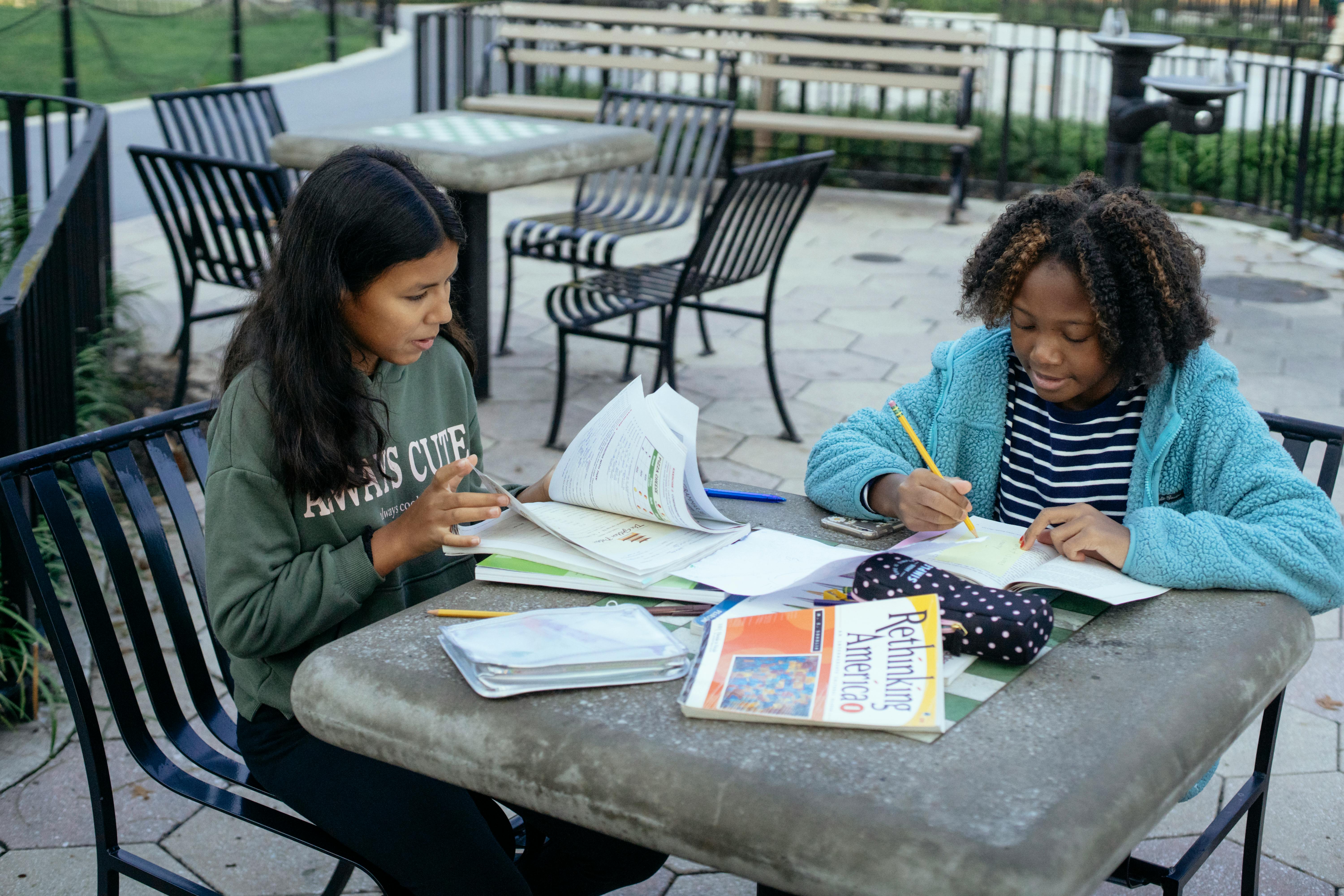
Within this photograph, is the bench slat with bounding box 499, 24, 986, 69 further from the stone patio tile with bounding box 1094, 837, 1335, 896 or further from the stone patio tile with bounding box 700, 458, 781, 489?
the stone patio tile with bounding box 1094, 837, 1335, 896

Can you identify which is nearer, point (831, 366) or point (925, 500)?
point (925, 500)

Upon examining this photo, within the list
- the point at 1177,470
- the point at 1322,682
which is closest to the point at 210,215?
the point at 1177,470

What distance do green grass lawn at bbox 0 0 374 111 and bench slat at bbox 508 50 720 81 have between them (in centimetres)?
325

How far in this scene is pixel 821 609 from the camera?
1.53 meters

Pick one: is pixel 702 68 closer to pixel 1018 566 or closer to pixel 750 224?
pixel 750 224

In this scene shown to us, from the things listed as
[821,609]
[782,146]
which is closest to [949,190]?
[782,146]

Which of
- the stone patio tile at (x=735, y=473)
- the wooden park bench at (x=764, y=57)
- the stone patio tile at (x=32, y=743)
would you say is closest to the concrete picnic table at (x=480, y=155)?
the stone patio tile at (x=735, y=473)

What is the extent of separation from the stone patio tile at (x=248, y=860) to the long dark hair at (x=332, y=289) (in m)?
0.93

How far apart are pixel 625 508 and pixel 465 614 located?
320mm

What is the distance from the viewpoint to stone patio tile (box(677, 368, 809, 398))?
5336 millimetres

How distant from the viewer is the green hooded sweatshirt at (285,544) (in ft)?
5.62

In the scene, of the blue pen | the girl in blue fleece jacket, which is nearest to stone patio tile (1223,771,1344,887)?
the girl in blue fleece jacket

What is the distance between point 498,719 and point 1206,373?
4.02 ft

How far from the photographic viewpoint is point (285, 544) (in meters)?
1.77
